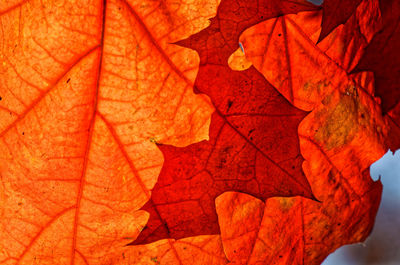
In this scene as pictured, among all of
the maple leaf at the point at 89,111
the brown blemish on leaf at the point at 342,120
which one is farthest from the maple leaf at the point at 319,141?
the maple leaf at the point at 89,111

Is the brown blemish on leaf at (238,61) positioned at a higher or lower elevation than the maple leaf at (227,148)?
higher

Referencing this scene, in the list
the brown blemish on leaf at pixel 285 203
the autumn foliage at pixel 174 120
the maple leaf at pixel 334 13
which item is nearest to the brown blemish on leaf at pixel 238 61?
the autumn foliage at pixel 174 120

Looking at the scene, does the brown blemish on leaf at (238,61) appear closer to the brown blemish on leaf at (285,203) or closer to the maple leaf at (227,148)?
the maple leaf at (227,148)

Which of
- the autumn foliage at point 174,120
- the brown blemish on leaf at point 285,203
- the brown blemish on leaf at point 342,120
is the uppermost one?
the autumn foliage at point 174,120

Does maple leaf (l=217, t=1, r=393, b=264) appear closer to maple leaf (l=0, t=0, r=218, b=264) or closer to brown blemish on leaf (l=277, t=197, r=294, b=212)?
brown blemish on leaf (l=277, t=197, r=294, b=212)

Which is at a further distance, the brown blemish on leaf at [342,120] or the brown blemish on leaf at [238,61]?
the brown blemish on leaf at [342,120]

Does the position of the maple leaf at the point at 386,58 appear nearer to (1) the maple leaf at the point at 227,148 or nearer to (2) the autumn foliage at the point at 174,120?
(2) the autumn foliage at the point at 174,120

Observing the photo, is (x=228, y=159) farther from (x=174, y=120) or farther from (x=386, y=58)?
(x=386, y=58)

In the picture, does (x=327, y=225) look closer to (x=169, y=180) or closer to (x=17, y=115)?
(x=169, y=180)

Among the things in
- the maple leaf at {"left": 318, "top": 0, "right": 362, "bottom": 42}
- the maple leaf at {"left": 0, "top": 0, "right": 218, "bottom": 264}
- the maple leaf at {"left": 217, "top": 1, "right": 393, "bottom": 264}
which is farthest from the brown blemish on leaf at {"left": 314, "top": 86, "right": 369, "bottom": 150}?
the maple leaf at {"left": 0, "top": 0, "right": 218, "bottom": 264}
